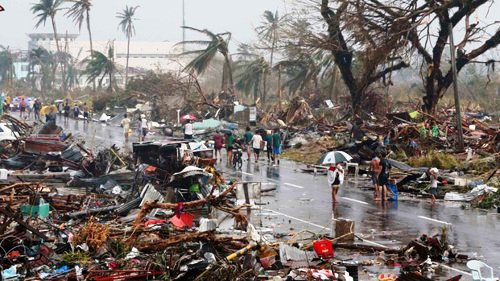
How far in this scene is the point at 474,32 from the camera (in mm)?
42031

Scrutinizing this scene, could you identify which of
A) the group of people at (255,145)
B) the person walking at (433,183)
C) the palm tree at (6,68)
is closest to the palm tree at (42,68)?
the palm tree at (6,68)

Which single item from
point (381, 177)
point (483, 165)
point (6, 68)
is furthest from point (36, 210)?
point (6, 68)

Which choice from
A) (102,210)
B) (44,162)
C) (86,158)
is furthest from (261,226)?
(44,162)

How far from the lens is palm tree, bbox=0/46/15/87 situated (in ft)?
418

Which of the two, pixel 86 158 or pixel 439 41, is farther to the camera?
pixel 439 41

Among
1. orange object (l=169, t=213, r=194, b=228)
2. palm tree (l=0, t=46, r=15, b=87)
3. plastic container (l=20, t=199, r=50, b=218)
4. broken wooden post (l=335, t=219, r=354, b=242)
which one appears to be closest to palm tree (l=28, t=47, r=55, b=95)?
palm tree (l=0, t=46, r=15, b=87)

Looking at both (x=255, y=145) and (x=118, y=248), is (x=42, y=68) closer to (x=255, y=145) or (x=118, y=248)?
(x=255, y=145)

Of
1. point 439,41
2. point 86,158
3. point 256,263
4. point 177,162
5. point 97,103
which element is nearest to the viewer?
point 256,263

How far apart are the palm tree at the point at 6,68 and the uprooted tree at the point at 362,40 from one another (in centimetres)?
8386

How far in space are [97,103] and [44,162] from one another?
47.6 metres

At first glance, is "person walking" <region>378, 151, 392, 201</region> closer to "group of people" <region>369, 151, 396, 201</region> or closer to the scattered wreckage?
"group of people" <region>369, 151, 396, 201</region>

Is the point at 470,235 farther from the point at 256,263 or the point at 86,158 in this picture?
the point at 86,158

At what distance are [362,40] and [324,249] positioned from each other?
86.3 ft

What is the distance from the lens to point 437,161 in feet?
104
